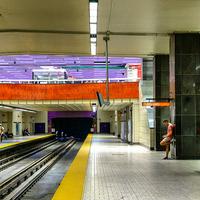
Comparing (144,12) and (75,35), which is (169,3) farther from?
(75,35)

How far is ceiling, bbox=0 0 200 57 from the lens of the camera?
11414 mm

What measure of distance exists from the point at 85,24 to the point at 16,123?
33910 millimetres

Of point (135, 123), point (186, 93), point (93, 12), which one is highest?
point (93, 12)

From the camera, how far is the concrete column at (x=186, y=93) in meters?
14.9

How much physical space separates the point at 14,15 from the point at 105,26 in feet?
10.2

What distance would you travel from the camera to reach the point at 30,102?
1074 inches

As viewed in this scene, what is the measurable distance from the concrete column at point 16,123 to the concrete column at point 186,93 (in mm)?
29879

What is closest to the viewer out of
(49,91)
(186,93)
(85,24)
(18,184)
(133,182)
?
(133,182)

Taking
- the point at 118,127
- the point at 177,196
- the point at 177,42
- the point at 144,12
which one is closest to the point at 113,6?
the point at 144,12

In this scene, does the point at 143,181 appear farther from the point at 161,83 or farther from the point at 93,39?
the point at 161,83

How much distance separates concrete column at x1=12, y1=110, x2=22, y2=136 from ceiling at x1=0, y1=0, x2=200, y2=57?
25.6 m

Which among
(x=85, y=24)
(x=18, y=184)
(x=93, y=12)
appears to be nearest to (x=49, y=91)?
(x=85, y=24)

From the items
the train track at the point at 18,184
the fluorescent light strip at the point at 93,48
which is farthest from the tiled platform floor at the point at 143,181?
the fluorescent light strip at the point at 93,48

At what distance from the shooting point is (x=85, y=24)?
44.1ft
